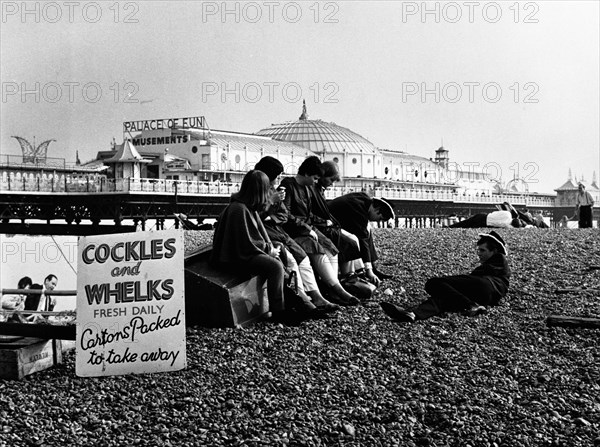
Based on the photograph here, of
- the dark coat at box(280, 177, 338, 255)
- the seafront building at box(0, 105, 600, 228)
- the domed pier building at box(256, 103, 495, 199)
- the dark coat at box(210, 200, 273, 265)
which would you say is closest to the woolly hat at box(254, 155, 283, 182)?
the dark coat at box(210, 200, 273, 265)

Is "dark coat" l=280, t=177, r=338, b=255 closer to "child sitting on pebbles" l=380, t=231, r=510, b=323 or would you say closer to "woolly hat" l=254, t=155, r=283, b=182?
"woolly hat" l=254, t=155, r=283, b=182

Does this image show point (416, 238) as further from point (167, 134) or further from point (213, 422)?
point (167, 134)

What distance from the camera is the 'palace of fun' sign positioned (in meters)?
5.20

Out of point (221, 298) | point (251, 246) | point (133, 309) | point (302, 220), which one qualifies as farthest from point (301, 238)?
point (133, 309)

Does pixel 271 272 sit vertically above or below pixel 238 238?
below

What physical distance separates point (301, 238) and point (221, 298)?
132 centimetres

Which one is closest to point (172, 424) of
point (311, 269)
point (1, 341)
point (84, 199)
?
point (1, 341)

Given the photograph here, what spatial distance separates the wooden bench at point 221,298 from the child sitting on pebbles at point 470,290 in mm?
1120

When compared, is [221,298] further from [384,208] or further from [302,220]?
[384,208]

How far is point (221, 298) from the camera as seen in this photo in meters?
6.32

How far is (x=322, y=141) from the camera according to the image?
313ft

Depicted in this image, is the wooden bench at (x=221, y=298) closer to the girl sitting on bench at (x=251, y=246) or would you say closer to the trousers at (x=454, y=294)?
the girl sitting on bench at (x=251, y=246)

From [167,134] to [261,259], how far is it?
212 feet

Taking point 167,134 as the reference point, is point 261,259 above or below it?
below
